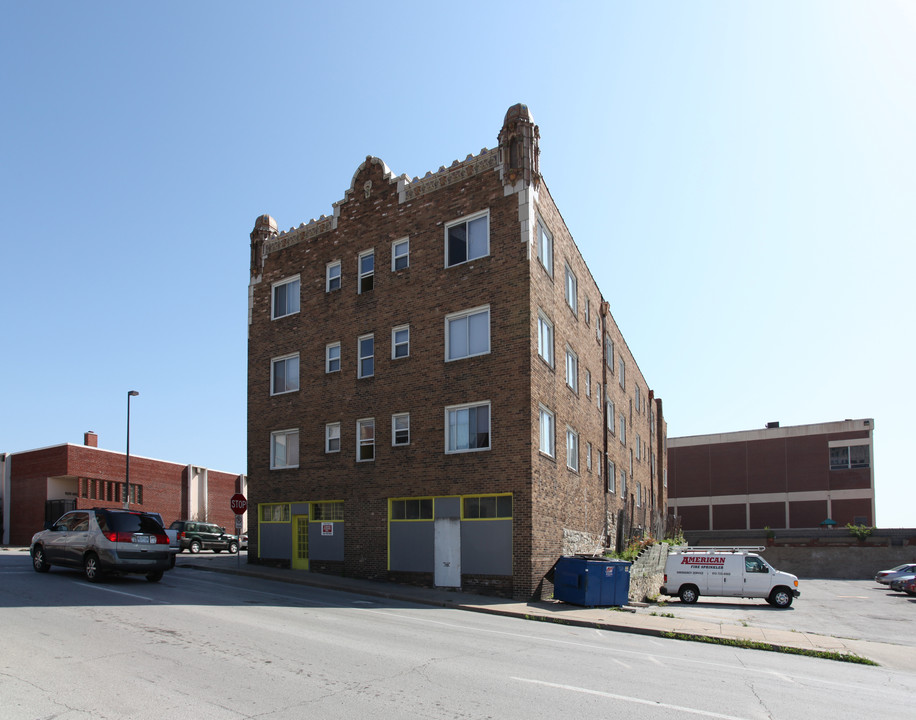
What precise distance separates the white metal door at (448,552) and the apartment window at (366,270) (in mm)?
8890

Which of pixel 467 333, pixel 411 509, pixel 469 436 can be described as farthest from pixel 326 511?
pixel 467 333

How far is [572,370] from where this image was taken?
28203 mm

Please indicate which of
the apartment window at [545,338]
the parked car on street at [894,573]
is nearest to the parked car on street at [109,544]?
the apartment window at [545,338]

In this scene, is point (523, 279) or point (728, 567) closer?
point (523, 279)

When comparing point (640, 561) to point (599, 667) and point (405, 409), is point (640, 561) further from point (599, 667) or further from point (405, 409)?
point (599, 667)

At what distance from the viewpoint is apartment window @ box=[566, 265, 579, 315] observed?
28.3 meters

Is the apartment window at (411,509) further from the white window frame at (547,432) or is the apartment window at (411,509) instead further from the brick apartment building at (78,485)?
the brick apartment building at (78,485)

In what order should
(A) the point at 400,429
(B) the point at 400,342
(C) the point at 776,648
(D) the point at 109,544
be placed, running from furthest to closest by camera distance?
(B) the point at 400,342 → (A) the point at 400,429 → (D) the point at 109,544 → (C) the point at 776,648

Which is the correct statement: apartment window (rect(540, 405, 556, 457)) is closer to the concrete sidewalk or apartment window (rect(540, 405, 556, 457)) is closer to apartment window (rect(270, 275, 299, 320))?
the concrete sidewalk

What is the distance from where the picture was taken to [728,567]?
2791cm

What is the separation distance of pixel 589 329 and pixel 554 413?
9.27 m

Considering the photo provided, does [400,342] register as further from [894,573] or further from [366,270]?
[894,573]

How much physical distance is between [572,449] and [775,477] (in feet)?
184

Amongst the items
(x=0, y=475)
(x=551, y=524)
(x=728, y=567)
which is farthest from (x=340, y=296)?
(x=0, y=475)
